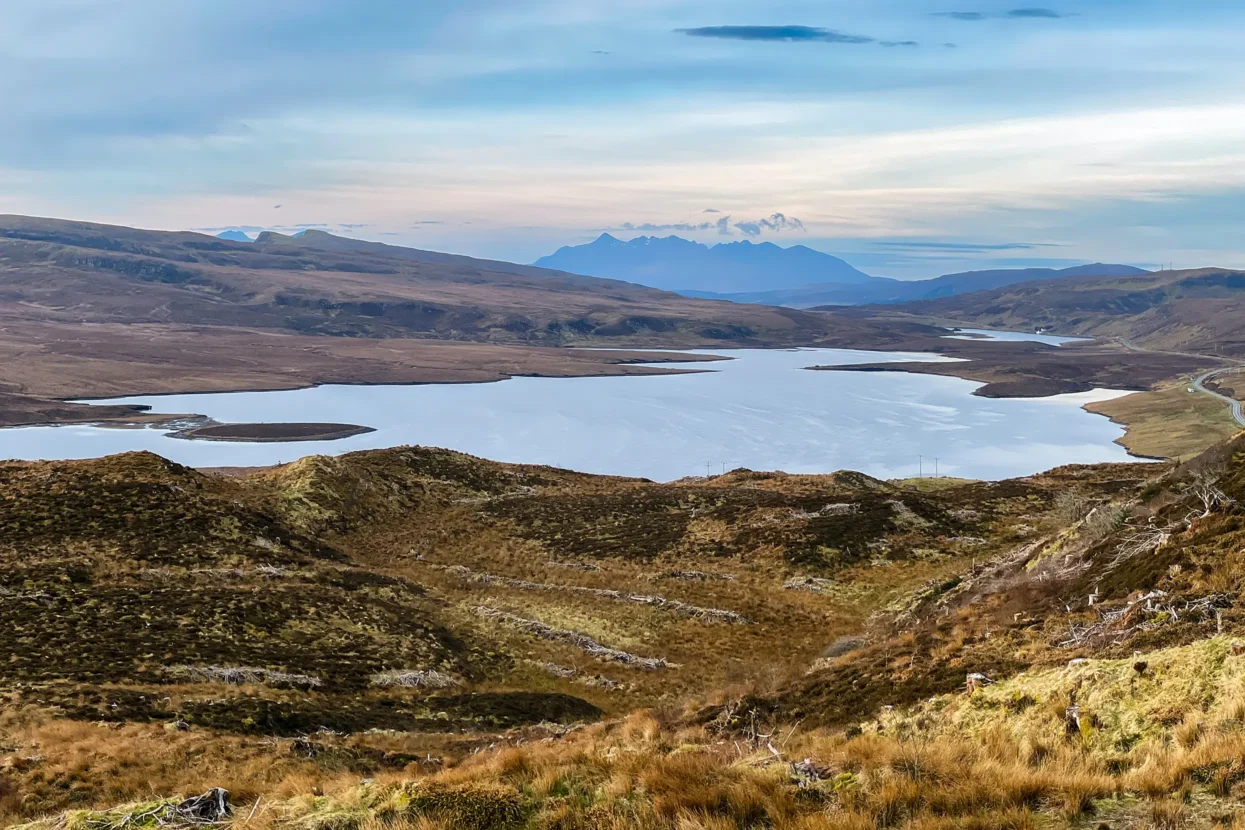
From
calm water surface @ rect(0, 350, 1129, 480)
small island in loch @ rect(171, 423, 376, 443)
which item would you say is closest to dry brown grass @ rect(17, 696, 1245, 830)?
calm water surface @ rect(0, 350, 1129, 480)

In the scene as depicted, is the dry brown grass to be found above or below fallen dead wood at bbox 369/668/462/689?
above

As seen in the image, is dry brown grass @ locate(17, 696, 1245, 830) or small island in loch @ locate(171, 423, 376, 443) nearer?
dry brown grass @ locate(17, 696, 1245, 830)

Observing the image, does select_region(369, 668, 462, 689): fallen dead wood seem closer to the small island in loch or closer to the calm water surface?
the calm water surface

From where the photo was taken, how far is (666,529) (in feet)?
148

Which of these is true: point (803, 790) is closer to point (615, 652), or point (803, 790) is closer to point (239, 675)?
point (239, 675)

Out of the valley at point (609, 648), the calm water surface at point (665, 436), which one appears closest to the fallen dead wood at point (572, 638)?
the valley at point (609, 648)

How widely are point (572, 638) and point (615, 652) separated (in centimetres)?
205

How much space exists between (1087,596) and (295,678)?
1923cm

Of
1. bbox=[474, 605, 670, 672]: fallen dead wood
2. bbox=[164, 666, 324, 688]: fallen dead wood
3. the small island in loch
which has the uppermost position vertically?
bbox=[164, 666, 324, 688]: fallen dead wood

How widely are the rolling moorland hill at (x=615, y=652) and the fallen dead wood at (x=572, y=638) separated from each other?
213 mm

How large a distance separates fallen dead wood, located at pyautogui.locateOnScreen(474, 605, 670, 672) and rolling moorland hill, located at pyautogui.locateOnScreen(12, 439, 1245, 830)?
21 centimetres

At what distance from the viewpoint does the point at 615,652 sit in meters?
29.0

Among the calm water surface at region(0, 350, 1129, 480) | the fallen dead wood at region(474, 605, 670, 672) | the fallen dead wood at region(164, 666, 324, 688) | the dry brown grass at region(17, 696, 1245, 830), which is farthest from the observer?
the calm water surface at region(0, 350, 1129, 480)

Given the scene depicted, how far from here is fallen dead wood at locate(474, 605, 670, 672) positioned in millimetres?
28359
